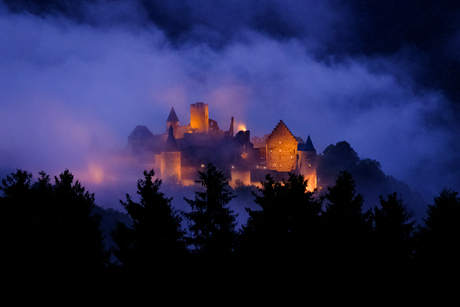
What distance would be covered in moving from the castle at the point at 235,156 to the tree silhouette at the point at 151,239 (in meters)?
33.2

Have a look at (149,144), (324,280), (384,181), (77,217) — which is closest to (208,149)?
(149,144)

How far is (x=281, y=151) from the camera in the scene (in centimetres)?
4819

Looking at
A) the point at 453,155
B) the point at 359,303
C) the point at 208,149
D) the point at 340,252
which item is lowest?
the point at 359,303

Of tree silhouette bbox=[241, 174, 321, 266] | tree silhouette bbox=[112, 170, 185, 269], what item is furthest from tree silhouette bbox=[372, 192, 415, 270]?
tree silhouette bbox=[112, 170, 185, 269]

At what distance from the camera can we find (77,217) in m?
13.7

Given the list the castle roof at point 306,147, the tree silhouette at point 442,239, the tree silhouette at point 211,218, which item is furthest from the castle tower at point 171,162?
the tree silhouette at point 442,239

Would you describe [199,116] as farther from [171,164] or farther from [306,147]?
[306,147]

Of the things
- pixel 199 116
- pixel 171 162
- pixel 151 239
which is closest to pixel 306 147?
pixel 171 162

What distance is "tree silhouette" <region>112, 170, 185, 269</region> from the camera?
1131cm

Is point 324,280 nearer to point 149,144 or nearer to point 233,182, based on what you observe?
point 233,182

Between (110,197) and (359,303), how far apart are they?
50.5 meters

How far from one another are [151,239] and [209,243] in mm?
3029

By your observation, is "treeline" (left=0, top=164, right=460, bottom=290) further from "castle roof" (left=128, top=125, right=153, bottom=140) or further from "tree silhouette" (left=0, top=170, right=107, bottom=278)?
"castle roof" (left=128, top=125, right=153, bottom=140)

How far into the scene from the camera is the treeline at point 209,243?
1132 centimetres
